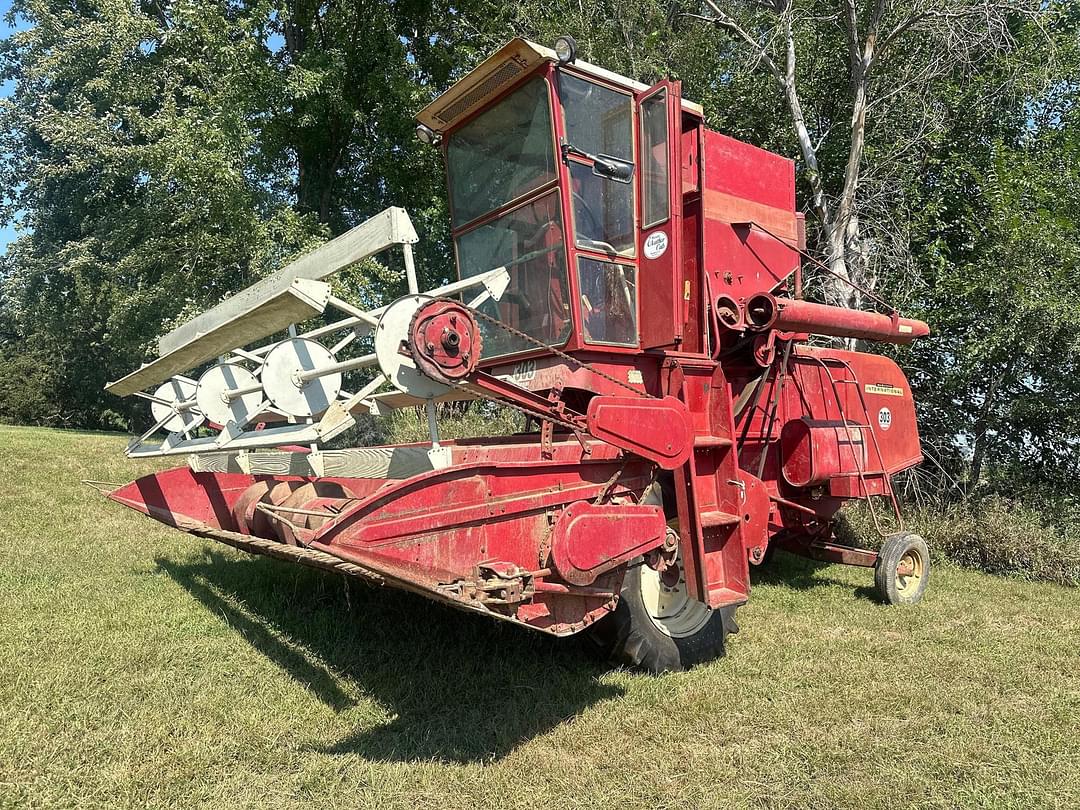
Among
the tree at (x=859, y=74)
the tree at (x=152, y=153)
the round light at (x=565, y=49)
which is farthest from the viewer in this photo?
the tree at (x=152, y=153)

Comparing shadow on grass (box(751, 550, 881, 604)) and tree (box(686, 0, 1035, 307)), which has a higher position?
tree (box(686, 0, 1035, 307))

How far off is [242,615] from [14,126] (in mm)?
17729

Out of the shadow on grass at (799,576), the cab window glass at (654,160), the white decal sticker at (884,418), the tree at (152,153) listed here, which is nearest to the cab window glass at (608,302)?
the cab window glass at (654,160)

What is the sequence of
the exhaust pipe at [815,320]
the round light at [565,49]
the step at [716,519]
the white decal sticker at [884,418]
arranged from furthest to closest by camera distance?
the white decal sticker at [884,418] < the exhaust pipe at [815,320] < the step at [716,519] < the round light at [565,49]

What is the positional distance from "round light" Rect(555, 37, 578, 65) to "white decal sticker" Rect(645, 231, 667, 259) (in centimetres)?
100

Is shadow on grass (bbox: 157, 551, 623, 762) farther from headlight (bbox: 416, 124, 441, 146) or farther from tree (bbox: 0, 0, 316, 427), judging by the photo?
tree (bbox: 0, 0, 316, 427)

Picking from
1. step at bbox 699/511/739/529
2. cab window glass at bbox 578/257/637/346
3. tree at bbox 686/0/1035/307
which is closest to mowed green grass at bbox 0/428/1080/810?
step at bbox 699/511/739/529

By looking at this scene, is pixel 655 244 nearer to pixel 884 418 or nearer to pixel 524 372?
pixel 524 372

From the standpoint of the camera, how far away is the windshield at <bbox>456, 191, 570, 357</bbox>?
13.2 ft

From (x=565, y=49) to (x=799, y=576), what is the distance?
4.81 m

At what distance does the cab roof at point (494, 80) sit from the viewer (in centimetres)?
372

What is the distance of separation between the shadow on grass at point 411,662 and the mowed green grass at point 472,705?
15 mm

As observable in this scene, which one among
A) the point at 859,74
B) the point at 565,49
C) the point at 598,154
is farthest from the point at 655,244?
the point at 859,74

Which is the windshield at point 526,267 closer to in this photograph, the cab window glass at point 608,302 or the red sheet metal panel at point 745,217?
the cab window glass at point 608,302
